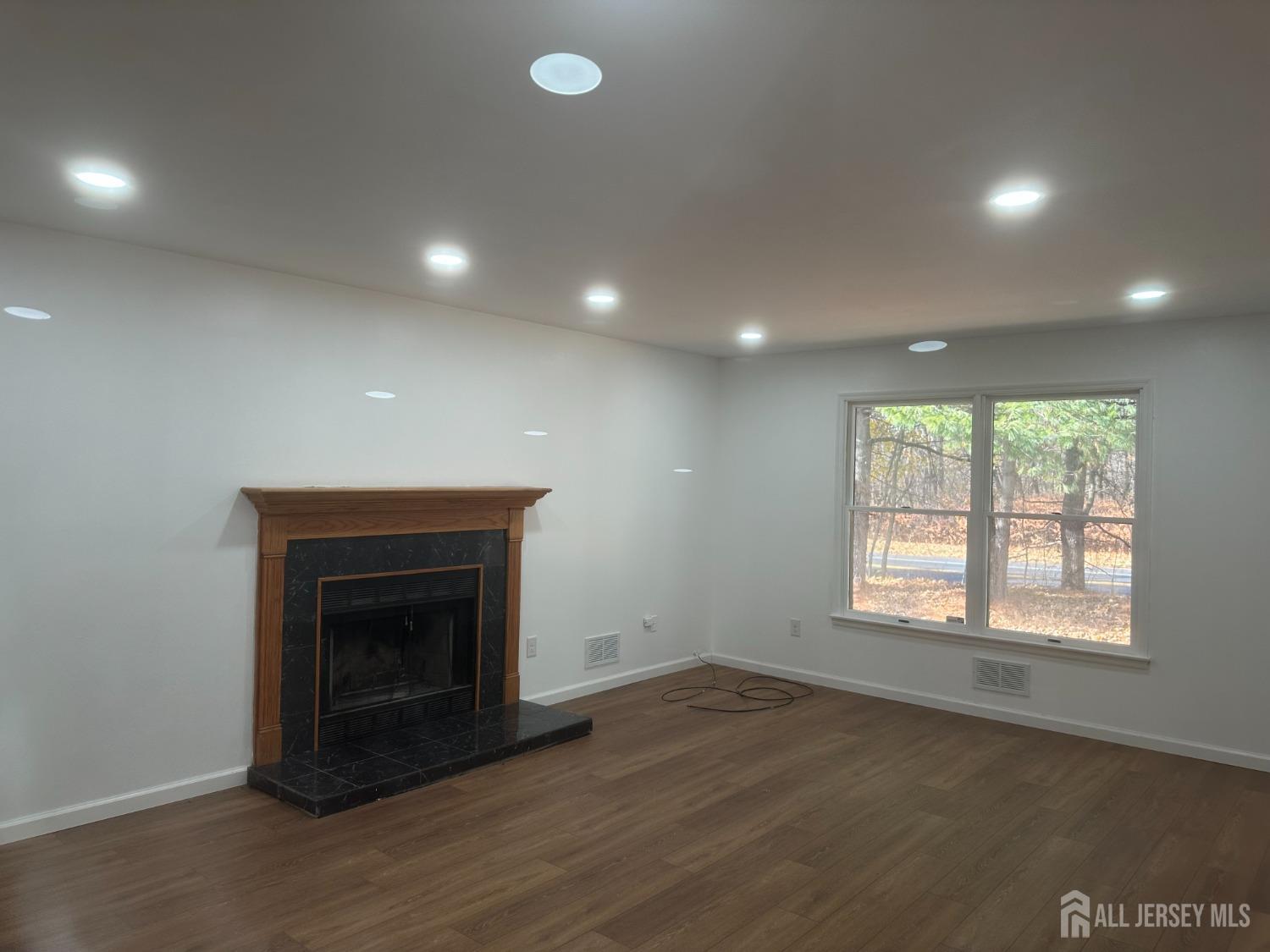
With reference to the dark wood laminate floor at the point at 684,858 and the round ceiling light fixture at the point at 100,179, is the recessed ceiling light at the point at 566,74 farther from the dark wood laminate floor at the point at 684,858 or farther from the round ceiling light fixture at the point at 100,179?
the dark wood laminate floor at the point at 684,858

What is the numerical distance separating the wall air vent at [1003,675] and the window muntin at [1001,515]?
19 centimetres

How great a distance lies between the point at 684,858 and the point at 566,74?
9.07ft

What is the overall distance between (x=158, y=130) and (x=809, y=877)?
3234 millimetres

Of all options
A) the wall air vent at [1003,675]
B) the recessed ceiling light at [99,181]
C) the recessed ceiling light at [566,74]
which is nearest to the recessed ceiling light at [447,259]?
the recessed ceiling light at [99,181]

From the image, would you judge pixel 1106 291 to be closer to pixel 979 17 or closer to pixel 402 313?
pixel 979 17

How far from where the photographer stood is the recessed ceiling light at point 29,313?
3243mm

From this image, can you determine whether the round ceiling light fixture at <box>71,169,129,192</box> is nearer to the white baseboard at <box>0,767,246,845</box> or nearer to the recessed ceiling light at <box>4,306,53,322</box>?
the recessed ceiling light at <box>4,306,53,322</box>

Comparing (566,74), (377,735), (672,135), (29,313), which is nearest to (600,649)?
(377,735)

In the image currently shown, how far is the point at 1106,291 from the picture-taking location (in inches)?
158

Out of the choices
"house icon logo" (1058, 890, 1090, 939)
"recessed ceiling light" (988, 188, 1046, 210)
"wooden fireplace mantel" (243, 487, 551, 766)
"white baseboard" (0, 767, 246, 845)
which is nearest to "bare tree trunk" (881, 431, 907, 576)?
"wooden fireplace mantel" (243, 487, 551, 766)

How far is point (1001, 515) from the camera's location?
529 cm

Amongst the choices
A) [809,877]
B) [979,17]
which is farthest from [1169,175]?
[809,877]

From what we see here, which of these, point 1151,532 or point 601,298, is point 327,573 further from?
point 1151,532

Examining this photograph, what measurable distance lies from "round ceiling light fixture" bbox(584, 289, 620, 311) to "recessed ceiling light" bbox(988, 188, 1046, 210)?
1931mm
